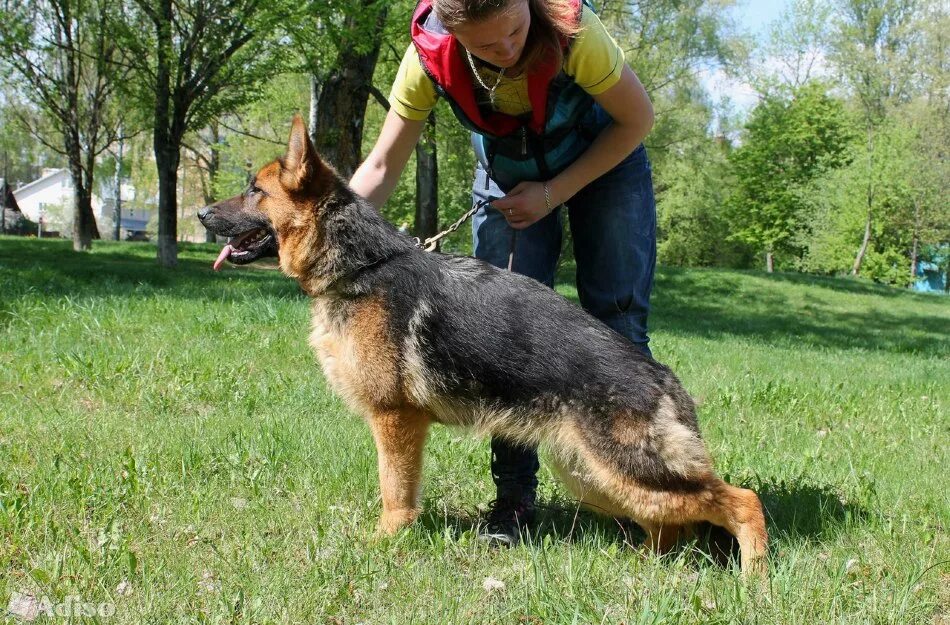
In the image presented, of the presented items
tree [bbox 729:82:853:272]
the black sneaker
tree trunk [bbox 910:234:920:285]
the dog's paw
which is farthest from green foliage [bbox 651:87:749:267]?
the dog's paw

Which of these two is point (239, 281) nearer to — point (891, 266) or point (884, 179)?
point (884, 179)

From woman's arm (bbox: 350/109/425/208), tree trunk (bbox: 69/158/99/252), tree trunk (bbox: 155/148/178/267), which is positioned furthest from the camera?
tree trunk (bbox: 69/158/99/252)

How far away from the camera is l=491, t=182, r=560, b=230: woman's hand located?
3.55 m

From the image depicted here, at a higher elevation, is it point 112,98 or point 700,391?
point 112,98

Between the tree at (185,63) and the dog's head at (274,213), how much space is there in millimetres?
13252

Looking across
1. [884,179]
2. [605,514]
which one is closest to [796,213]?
[884,179]

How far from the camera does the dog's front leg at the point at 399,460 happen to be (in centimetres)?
348

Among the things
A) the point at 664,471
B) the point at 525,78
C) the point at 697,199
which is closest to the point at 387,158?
the point at 525,78

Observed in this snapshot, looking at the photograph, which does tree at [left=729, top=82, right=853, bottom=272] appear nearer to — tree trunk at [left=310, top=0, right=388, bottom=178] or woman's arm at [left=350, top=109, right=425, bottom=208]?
tree trunk at [left=310, top=0, right=388, bottom=178]

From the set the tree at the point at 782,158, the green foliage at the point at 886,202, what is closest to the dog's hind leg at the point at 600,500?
the green foliage at the point at 886,202

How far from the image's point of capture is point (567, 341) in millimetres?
3254

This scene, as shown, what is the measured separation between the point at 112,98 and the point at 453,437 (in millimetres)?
29031

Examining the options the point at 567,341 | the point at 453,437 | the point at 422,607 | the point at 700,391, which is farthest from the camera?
the point at 700,391

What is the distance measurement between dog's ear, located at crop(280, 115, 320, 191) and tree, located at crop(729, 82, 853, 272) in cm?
4715
